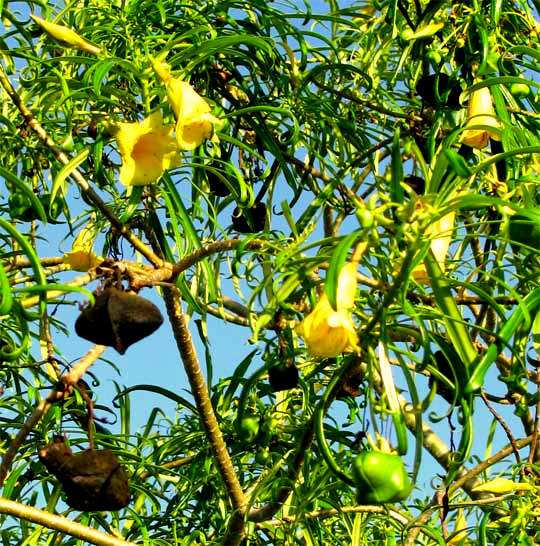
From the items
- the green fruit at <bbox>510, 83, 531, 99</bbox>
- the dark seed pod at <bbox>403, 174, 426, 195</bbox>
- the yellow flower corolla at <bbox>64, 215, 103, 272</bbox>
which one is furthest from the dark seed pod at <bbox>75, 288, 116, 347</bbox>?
the green fruit at <bbox>510, 83, 531, 99</bbox>

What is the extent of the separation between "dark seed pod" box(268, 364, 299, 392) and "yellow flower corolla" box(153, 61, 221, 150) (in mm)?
559

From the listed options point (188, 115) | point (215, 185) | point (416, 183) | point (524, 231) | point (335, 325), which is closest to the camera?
point (335, 325)

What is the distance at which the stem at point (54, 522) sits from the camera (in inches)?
95.3

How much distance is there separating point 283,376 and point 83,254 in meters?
0.57

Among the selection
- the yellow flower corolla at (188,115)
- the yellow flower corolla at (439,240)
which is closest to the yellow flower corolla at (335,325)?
the yellow flower corolla at (439,240)

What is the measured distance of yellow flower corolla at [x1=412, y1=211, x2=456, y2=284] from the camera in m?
1.79

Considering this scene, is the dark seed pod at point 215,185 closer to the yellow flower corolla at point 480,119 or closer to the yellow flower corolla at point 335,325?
the yellow flower corolla at point 480,119

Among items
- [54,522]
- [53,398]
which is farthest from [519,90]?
[54,522]

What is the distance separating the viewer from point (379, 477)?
1.85m

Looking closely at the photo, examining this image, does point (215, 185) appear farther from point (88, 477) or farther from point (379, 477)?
point (379, 477)

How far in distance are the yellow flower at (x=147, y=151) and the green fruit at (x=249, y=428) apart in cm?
84

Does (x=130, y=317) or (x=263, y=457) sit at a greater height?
(x=263, y=457)

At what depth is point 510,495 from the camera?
277 centimetres

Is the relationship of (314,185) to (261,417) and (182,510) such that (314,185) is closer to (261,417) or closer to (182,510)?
(261,417)
